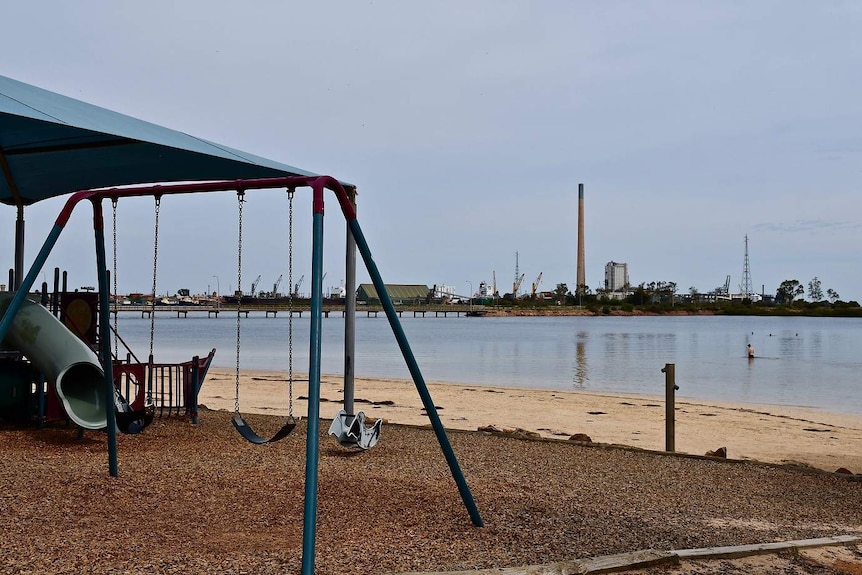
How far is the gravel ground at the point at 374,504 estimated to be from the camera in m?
4.96

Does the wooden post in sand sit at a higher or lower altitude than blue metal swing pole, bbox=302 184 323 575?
lower

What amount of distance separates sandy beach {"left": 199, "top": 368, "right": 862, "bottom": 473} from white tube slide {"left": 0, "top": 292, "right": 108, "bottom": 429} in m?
5.72

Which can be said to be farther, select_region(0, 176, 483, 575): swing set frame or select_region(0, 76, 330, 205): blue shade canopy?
select_region(0, 76, 330, 205): blue shade canopy

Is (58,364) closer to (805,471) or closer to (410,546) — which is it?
(410,546)

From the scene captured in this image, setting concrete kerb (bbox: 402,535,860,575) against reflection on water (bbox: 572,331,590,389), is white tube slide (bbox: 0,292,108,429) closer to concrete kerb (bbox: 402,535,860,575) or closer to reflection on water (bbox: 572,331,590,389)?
concrete kerb (bbox: 402,535,860,575)

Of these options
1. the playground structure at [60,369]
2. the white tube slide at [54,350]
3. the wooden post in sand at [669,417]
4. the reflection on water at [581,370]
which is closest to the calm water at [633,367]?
the reflection on water at [581,370]

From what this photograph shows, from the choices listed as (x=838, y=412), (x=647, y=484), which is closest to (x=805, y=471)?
(x=647, y=484)

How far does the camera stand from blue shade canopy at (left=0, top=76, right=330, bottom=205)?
6.12m

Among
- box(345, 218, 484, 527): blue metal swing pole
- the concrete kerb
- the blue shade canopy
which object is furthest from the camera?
the blue shade canopy

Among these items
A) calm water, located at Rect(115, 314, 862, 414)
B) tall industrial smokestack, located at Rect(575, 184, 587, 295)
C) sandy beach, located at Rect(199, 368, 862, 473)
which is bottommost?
calm water, located at Rect(115, 314, 862, 414)

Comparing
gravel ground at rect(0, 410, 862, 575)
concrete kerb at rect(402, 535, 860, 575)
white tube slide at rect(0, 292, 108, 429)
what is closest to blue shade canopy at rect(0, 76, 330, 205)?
white tube slide at rect(0, 292, 108, 429)

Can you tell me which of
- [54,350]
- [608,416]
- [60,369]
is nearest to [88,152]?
[54,350]

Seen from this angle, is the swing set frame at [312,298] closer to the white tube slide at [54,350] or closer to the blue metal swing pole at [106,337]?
the blue metal swing pole at [106,337]

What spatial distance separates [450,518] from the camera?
598cm
